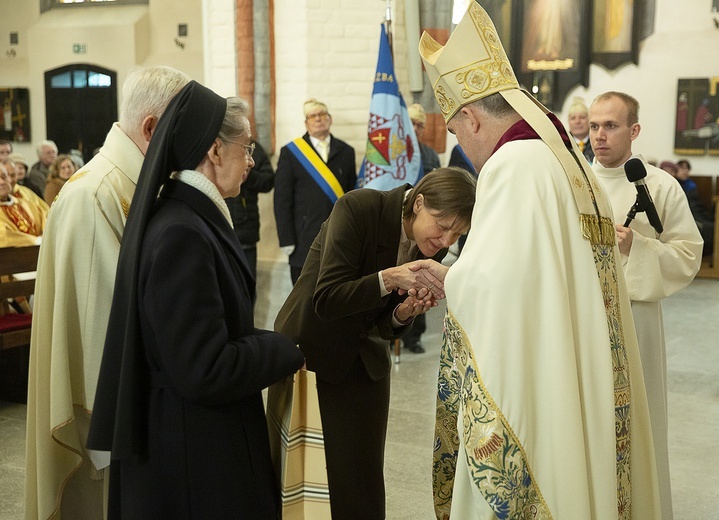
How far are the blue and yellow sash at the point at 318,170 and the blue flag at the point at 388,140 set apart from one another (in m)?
0.27

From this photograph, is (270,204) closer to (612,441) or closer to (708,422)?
(708,422)

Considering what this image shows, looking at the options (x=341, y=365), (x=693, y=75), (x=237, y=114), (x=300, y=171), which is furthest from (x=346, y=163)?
(x=693, y=75)

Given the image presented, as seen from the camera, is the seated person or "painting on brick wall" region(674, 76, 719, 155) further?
"painting on brick wall" region(674, 76, 719, 155)

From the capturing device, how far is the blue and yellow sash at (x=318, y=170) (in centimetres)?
721

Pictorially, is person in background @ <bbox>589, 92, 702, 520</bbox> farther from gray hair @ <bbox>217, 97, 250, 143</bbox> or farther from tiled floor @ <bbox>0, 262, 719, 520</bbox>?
gray hair @ <bbox>217, 97, 250, 143</bbox>

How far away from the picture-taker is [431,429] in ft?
16.4

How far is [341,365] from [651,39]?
32.8ft

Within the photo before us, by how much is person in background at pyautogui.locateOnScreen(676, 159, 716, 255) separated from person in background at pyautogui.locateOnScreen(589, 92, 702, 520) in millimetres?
7643

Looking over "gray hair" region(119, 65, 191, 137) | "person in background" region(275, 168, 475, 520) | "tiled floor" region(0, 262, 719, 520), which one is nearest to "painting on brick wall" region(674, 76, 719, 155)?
"tiled floor" region(0, 262, 719, 520)

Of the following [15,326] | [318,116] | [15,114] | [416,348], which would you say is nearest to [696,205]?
[416,348]

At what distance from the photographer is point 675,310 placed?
8.66m

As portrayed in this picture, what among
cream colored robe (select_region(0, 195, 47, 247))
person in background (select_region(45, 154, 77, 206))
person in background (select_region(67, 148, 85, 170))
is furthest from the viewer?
person in background (select_region(67, 148, 85, 170))

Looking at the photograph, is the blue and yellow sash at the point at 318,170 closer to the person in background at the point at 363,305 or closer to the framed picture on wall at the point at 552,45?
the person in background at the point at 363,305

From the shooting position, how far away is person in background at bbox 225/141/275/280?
305 inches
